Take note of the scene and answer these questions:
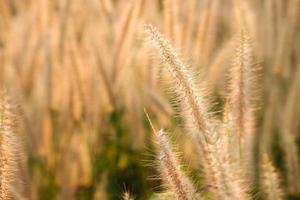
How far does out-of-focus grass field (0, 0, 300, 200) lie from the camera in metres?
1.49

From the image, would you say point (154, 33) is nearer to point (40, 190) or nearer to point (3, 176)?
point (3, 176)

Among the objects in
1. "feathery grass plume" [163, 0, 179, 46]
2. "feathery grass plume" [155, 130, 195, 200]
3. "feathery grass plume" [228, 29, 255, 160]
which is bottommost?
"feathery grass plume" [155, 130, 195, 200]

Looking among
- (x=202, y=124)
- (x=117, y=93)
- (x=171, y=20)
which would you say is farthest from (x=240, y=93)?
(x=117, y=93)

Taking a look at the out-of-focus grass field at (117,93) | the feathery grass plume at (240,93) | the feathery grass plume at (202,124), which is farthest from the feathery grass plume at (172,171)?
the out-of-focus grass field at (117,93)

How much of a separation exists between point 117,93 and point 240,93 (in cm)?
72

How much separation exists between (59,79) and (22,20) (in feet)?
Result: 0.94

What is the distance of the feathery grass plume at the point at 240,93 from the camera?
0.90 meters

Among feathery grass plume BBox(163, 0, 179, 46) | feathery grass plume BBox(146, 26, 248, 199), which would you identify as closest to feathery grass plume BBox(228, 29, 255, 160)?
feathery grass plume BBox(146, 26, 248, 199)

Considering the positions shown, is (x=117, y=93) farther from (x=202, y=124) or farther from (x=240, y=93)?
(x=202, y=124)

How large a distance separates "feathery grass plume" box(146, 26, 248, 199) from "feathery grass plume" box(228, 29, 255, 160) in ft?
0.37

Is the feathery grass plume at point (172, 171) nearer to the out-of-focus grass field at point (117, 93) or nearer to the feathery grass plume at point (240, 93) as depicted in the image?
the feathery grass plume at point (240, 93)

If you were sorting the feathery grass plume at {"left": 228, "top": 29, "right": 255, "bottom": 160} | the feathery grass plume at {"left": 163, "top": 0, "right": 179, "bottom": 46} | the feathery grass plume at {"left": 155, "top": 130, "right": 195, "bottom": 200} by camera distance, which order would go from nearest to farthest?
the feathery grass plume at {"left": 155, "top": 130, "right": 195, "bottom": 200}, the feathery grass plume at {"left": 228, "top": 29, "right": 255, "bottom": 160}, the feathery grass plume at {"left": 163, "top": 0, "right": 179, "bottom": 46}

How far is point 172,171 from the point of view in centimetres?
78

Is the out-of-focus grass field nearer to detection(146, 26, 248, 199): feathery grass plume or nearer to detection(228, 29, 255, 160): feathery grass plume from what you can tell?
detection(228, 29, 255, 160): feathery grass plume
